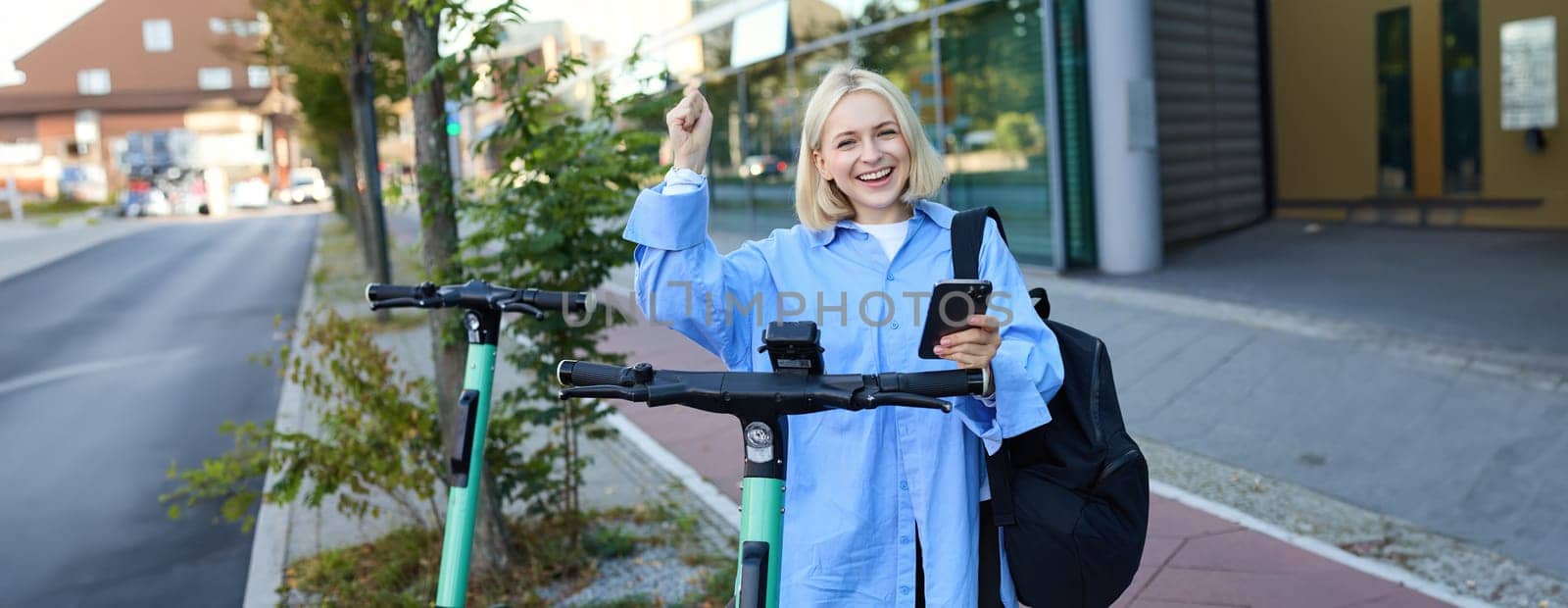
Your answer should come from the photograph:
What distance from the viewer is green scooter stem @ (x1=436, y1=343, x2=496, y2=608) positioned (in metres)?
2.79

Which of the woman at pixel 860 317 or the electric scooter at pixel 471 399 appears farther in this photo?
the electric scooter at pixel 471 399

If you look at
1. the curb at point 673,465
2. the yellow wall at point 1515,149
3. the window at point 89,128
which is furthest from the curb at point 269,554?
the window at point 89,128

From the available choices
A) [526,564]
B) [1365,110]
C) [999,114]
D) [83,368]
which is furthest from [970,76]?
[83,368]

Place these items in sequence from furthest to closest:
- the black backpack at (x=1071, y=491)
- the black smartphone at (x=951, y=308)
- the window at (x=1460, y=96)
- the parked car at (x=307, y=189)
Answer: the parked car at (x=307, y=189) < the window at (x=1460, y=96) < the black backpack at (x=1071, y=491) < the black smartphone at (x=951, y=308)

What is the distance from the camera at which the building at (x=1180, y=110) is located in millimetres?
10609

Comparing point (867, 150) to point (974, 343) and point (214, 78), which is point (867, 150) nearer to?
point (974, 343)

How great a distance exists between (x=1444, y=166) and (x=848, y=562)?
12.7 m

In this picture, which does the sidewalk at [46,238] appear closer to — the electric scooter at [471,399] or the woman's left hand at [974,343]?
the electric scooter at [471,399]

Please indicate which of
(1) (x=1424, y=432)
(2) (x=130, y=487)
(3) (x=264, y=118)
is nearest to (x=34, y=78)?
(3) (x=264, y=118)

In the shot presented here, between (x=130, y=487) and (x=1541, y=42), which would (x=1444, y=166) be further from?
(x=130, y=487)

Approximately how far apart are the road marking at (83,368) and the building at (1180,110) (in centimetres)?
581

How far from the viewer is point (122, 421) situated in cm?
893

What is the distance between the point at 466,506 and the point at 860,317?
1.17 meters

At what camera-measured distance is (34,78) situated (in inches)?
2881
